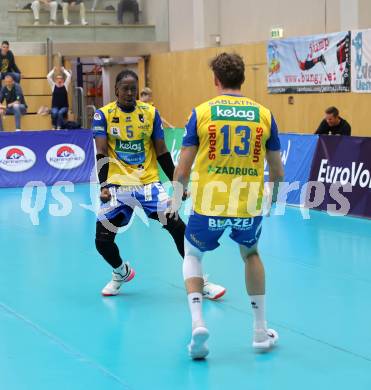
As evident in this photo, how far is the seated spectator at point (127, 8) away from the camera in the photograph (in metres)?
28.1

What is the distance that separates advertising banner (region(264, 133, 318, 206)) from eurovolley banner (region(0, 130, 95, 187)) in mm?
5554

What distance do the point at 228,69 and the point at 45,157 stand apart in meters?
13.2

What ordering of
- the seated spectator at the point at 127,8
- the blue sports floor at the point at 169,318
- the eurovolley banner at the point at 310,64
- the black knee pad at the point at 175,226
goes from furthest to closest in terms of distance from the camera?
the seated spectator at the point at 127,8
the eurovolley banner at the point at 310,64
the black knee pad at the point at 175,226
the blue sports floor at the point at 169,318

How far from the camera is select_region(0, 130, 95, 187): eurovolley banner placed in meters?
18.4

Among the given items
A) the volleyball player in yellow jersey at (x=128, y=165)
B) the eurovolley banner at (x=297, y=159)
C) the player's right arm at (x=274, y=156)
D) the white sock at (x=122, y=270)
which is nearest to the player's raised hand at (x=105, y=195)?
the volleyball player in yellow jersey at (x=128, y=165)

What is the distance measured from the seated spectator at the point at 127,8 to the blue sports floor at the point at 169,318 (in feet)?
57.0

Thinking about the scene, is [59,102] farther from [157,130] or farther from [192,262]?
[192,262]


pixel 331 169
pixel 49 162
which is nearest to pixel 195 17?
pixel 49 162

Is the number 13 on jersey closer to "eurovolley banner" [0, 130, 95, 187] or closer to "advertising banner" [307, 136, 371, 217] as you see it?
"advertising banner" [307, 136, 371, 217]

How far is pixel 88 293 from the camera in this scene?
8.38 meters

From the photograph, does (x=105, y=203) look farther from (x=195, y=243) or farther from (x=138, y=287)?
(x=195, y=243)

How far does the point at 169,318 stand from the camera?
735 cm

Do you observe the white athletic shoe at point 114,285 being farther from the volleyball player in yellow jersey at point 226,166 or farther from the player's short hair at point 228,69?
the player's short hair at point 228,69

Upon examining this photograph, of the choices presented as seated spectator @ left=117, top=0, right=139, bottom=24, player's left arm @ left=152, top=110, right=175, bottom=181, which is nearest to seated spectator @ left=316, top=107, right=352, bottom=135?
player's left arm @ left=152, top=110, right=175, bottom=181
